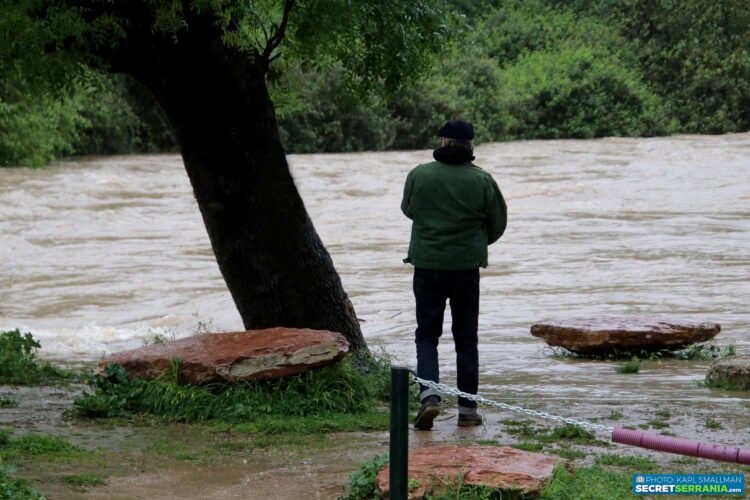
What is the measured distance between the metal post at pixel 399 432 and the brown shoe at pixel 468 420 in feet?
9.28

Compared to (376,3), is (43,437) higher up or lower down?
lower down

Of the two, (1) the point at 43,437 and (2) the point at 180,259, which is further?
(2) the point at 180,259

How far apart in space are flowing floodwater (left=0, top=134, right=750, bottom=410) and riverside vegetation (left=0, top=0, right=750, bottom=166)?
384 cm

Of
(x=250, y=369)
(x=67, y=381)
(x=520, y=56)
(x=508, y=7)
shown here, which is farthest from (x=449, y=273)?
(x=508, y=7)

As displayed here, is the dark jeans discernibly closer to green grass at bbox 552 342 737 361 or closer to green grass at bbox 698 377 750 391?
green grass at bbox 698 377 750 391

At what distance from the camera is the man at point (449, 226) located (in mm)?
7344

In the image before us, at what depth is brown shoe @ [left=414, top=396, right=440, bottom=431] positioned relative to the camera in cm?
730

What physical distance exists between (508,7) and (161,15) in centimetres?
5109

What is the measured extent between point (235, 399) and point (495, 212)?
2129 mm

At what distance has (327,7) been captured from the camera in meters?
8.59

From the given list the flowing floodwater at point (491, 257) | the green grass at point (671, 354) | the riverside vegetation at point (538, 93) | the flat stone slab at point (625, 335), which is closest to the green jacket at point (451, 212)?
the flowing floodwater at point (491, 257)

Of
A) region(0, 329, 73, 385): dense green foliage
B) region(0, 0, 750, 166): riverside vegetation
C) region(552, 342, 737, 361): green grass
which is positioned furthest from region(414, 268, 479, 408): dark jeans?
region(0, 0, 750, 166): riverside vegetation

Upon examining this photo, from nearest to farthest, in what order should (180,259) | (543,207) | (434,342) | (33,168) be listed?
(434,342) < (180,259) < (543,207) < (33,168)

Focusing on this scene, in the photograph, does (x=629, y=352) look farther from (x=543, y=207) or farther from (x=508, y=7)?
(x=508, y=7)
